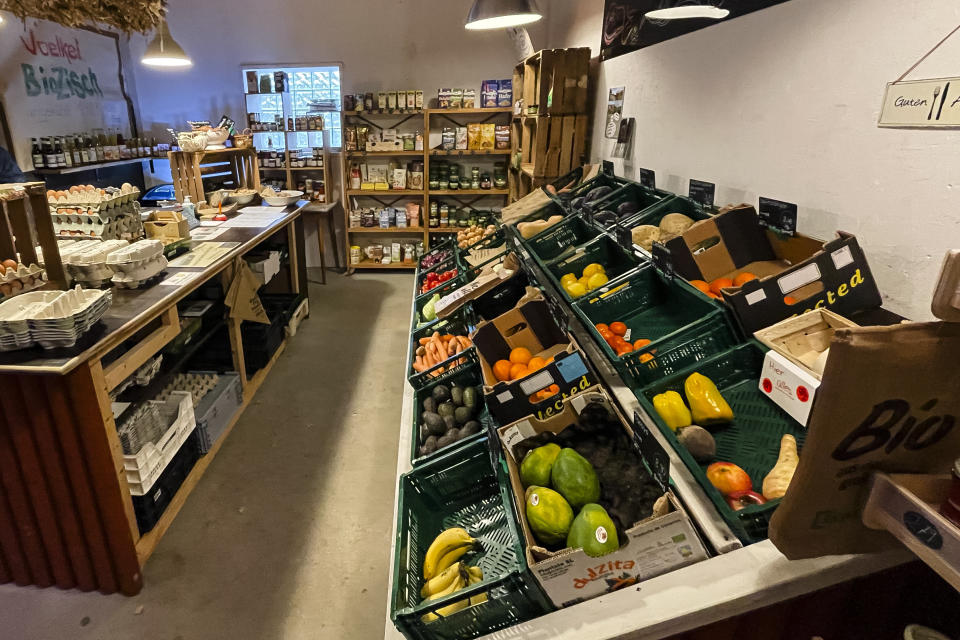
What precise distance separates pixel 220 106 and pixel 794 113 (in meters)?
6.55

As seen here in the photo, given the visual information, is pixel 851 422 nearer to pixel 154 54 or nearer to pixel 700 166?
pixel 700 166

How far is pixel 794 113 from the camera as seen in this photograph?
1.88 m

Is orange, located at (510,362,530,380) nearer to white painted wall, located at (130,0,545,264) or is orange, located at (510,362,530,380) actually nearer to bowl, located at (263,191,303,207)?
bowl, located at (263,191,303,207)

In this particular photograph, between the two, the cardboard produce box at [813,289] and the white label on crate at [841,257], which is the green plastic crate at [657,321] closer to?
the cardboard produce box at [813,289]

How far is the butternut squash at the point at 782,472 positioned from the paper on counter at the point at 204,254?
2.92m

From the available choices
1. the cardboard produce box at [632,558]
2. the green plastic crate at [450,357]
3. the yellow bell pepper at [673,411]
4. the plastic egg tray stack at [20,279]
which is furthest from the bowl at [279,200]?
the cardboard produce box at [632,558]

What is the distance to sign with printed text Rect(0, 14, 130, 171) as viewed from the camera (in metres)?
4.85

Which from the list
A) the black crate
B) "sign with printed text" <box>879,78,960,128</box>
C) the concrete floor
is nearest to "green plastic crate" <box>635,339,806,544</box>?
"sign with printed text" <box>879,78,960,128</box>

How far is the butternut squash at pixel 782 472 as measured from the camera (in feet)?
3.81

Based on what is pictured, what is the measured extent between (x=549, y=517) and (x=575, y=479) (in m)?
A: 0.13

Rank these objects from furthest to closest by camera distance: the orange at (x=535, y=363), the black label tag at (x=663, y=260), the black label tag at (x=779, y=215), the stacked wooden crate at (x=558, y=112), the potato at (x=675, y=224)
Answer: the stacked wooden crate at (x=558, y=112), the potato at (x=675, y=224), the orange at (x=535, y=363), the black label tag at (x=663, y=260), the black label tag at (x=779, y=215)

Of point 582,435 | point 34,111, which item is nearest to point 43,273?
point 582,435

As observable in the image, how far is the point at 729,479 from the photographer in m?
1.22

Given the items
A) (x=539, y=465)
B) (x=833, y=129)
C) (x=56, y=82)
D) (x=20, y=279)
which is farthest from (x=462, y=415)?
(x=56, y=82)
